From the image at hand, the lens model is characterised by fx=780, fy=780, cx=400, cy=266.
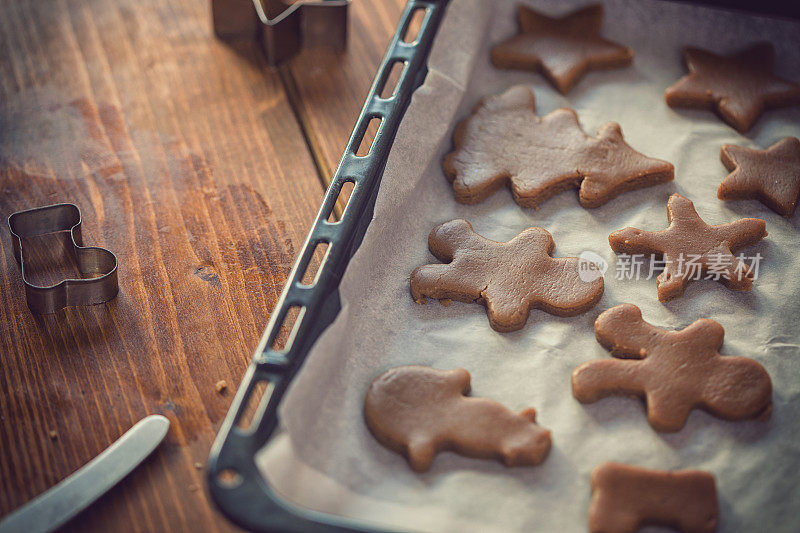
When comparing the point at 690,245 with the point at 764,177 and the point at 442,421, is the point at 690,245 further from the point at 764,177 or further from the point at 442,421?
the point at 442,421

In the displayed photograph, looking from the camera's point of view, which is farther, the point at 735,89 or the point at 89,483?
the point at 735,89

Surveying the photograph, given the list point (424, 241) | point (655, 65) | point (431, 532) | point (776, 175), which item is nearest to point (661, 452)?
point (431, 532)

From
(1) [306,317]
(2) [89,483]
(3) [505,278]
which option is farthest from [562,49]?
(2) [89,483]

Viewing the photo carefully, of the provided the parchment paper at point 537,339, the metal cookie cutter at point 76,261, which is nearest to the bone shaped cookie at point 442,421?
the parchment paper at point 537,339

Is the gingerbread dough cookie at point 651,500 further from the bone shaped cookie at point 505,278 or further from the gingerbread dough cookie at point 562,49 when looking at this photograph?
the gingerbread dough cookie at point 562,49

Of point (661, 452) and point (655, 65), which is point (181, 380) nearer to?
point (661, 452)

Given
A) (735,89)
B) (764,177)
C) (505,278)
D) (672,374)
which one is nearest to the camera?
(672,374)
